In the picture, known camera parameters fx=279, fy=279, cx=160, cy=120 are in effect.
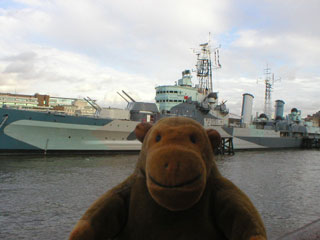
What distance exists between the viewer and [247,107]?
38875 millimetres

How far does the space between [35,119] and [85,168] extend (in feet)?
20.9

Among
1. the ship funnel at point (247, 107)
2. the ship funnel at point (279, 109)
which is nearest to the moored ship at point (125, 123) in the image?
the ship funnel at point (247, 107)

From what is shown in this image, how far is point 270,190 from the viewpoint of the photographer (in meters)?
11.6

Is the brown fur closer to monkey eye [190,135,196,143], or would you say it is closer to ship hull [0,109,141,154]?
monkey eye [190,135,196,143]

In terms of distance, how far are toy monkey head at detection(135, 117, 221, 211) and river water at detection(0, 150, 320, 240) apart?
5224 mm

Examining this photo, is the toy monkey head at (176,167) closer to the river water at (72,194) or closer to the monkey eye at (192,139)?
the monkey eye at (192,139)

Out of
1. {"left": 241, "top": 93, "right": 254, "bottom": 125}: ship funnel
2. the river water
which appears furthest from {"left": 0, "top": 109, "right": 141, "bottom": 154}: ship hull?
{"left": 241, "top": 93, "right": 254, "bottom": 125}: ship funnel

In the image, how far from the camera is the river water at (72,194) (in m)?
6.92

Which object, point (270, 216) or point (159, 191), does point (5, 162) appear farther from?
point (159, 191)

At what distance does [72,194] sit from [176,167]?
28.8ft

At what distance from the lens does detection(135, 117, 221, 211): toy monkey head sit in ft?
5.90

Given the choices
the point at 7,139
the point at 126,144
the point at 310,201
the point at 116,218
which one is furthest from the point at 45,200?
the point at 126,144

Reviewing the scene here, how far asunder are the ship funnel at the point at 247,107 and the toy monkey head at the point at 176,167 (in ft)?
123

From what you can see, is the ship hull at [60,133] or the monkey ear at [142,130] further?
the ship hull at [60,133]
